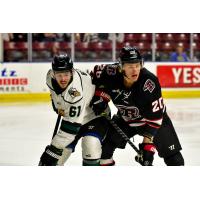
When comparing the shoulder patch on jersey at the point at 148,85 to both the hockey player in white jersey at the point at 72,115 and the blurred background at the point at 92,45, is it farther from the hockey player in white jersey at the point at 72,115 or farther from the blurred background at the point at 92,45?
the blurred background at the point at 92,45

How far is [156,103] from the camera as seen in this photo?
8.32 feet

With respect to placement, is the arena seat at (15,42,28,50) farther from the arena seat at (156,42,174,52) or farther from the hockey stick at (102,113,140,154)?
the hockey stick at (102,113,140,154)

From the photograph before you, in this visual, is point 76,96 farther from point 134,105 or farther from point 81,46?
point 81,46

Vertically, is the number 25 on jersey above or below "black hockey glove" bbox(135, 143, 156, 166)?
→ above

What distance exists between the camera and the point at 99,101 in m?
2.52

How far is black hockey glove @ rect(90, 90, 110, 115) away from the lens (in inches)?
99.1

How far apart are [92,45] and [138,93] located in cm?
157

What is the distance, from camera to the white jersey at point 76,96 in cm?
243

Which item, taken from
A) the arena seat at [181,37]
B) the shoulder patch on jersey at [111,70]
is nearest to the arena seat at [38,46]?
the arena seat at [181,37]

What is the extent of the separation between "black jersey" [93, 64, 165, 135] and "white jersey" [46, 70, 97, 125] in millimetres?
69

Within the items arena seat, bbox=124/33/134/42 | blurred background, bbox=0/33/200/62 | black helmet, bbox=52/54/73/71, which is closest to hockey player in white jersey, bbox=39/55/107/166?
black helmet, bbox=52/54/73/71

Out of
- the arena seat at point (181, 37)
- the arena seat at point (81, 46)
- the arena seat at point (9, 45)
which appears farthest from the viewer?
the arena seat at point (9, 45)
